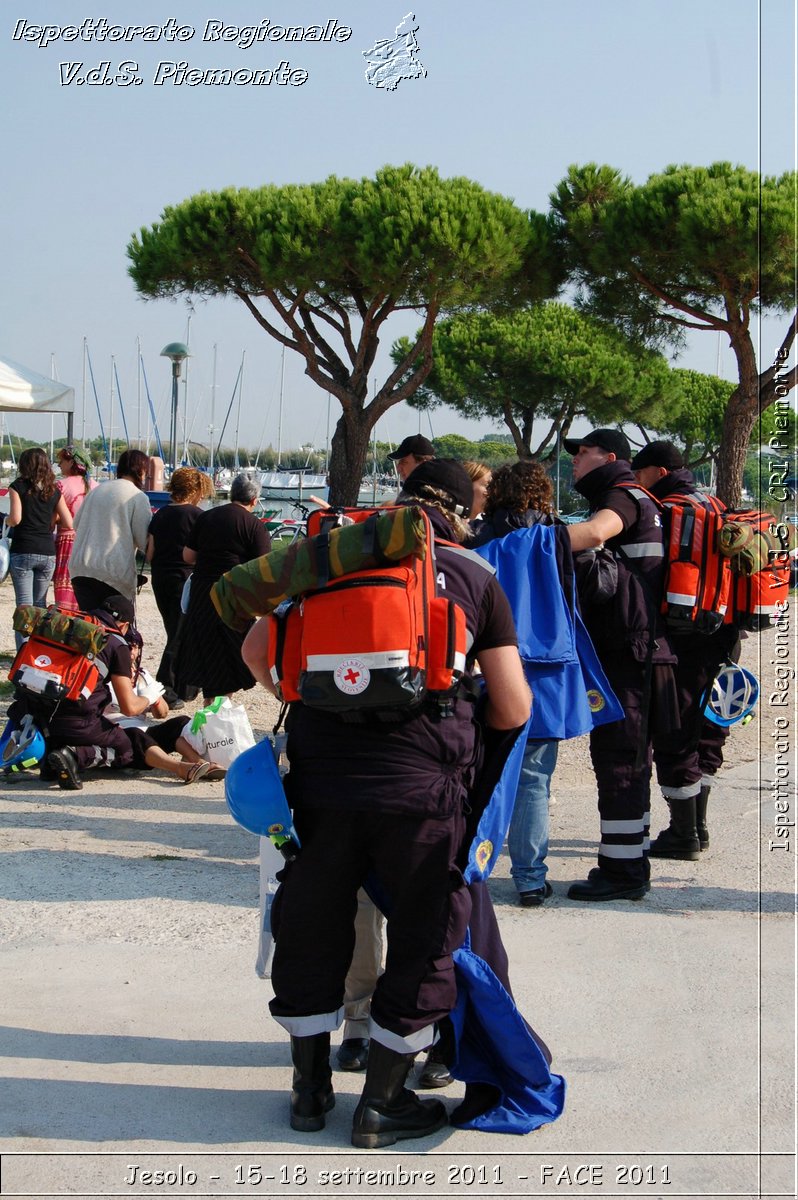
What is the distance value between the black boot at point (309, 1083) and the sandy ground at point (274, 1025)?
0.04m

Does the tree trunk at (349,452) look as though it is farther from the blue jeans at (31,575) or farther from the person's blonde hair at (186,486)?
the person's blonde hair at (186,486)

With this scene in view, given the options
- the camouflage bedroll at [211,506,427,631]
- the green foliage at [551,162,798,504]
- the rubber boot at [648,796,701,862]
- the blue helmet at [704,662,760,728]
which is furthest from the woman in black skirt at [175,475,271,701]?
the green foliage at [551,162,798,504]

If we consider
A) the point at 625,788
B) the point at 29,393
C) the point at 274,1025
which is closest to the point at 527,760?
the point at 625,788

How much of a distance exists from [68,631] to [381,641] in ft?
13.1

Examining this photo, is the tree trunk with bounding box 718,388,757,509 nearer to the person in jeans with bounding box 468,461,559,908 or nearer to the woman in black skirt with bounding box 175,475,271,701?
the woman in black skirt with bounding box 175,475,271,701

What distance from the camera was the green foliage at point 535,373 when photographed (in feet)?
127

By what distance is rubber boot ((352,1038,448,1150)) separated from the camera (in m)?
2.93

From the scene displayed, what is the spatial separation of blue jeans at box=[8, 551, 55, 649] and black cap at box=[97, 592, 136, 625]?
1.81 m

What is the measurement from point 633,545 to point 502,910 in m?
1.65

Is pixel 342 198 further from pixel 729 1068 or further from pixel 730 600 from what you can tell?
pixel 729 1068

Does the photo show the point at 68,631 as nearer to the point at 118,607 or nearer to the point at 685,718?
the point at 118,607

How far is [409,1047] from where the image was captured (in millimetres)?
2928

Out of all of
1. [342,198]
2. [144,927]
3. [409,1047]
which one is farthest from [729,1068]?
[342,198]

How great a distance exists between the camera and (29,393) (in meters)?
11.8
